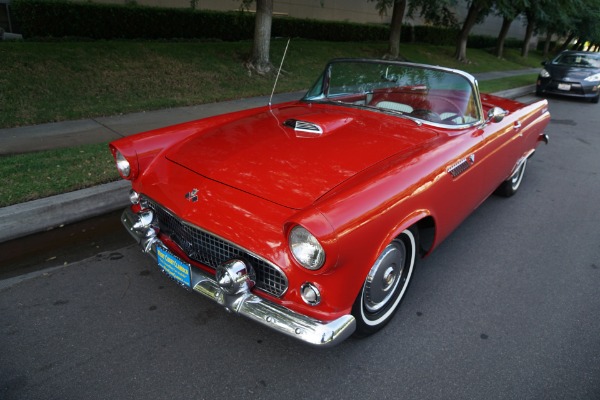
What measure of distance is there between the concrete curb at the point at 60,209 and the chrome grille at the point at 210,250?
1422mm

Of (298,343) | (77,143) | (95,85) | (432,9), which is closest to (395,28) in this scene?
(432,9)

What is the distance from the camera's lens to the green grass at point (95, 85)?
166 inches

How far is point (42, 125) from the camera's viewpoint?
5941 mm

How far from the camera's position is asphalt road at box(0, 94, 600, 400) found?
2.20 metres

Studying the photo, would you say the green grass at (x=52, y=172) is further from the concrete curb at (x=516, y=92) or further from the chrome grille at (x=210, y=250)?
the concrete curb at (x=516, y=92)

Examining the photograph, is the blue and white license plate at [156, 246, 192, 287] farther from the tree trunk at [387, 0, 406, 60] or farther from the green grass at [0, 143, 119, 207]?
the tree trunk at [387, 0, 406, 60]

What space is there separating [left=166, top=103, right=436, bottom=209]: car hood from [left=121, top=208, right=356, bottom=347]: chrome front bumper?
0.52 metres

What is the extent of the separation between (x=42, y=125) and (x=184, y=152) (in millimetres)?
4210

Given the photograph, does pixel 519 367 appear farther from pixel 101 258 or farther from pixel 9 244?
pixel 9 244

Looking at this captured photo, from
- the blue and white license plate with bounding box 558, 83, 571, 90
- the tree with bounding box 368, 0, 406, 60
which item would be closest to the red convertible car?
the blue and white license plate with bounding box 558, 83, 571, 90

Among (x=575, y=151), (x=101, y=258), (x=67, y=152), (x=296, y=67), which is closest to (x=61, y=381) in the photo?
(x=101, y=258)

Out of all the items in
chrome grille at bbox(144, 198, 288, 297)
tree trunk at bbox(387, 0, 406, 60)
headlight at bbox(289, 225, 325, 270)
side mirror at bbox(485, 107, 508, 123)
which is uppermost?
tree trunk at bbox(387, 0, 406, 60)

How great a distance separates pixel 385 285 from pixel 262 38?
828 centimetres

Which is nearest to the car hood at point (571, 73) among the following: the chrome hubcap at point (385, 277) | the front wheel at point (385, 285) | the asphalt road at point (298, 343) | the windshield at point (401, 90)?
the asphalt road at point (298, 343)
